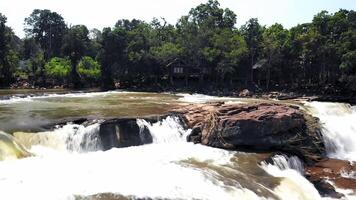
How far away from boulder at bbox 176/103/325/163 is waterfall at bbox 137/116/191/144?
46 centimetres

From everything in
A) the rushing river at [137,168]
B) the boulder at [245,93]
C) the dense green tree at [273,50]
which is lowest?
the rushing river at [137,168]

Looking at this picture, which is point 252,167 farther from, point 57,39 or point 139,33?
point 57,39

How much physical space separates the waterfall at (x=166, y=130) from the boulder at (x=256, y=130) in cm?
46

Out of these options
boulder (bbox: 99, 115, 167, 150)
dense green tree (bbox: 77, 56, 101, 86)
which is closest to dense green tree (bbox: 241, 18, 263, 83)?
dense green tree (bbox: 77, 56, 101, 86)

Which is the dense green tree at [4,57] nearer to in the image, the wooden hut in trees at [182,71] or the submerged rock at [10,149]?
the wooden hut in trees at [182,71]

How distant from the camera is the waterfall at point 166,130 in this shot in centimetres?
1889

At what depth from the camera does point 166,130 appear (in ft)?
63.4

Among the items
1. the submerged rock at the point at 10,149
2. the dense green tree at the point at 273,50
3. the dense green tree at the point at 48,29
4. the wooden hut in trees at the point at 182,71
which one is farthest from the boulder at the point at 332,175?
the dense green tree at the point at 48,29

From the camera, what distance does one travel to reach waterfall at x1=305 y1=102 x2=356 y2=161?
21.1m

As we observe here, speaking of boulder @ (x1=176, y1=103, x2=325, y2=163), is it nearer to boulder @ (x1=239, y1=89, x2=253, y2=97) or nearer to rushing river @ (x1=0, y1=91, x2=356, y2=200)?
rushing river @ (x1=0, y1=91, x2=356, y2=200)

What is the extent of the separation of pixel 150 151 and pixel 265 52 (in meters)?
28.9

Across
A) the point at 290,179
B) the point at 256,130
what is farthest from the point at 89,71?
the point at 290,179

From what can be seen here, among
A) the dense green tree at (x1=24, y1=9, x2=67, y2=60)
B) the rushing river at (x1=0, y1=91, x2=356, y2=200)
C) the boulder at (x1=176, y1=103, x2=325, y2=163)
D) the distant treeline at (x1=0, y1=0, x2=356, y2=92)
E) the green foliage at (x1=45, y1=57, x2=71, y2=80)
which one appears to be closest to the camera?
the rushing river at (x1=0, y1=91, x2=356, y2=200)

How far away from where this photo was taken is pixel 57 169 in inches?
534
